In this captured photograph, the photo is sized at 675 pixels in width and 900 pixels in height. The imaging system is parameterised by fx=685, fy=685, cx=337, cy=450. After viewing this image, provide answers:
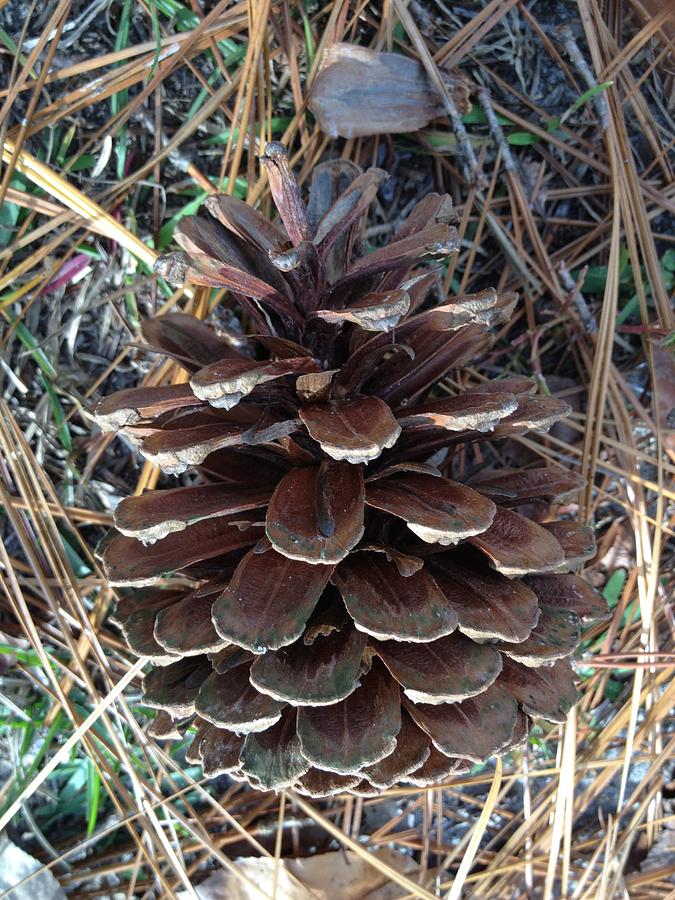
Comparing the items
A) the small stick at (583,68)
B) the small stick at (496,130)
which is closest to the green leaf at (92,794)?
the small stick at (496,130)

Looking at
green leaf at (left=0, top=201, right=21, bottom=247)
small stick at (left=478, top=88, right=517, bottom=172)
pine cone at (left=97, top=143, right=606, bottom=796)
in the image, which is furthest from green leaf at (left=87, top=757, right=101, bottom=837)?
small stick at (left=478, top=88, right=517, bottom=172)

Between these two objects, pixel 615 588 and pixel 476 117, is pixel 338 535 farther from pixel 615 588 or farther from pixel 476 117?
pixel 476 117

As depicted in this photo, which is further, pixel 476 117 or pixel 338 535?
pixel 476 117

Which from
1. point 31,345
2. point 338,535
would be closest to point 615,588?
point 338,535

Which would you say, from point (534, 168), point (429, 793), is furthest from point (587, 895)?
point (534, 168)

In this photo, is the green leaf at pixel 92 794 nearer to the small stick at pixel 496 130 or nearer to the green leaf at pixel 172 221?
the green leaf at pixel 172 221

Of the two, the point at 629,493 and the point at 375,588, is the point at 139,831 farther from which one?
the point at 629,493
